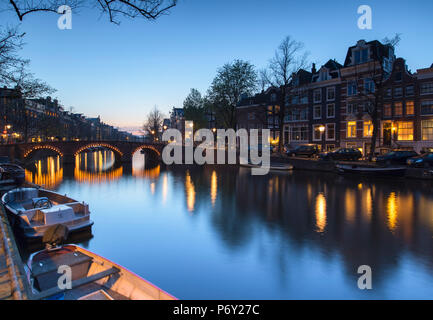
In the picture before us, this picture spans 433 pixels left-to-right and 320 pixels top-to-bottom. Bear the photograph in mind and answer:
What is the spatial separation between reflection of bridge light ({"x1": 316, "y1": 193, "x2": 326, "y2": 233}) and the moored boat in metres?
9.94

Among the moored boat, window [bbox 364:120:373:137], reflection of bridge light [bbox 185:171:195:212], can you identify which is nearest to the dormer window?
window [bbox 364:120:373:137]

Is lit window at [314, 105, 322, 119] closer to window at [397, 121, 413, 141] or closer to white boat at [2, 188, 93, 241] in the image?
window at [397, 121, 413, 141]

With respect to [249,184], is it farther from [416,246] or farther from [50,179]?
[50,179]

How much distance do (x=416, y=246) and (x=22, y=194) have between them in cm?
1965

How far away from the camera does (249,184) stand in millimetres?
28578

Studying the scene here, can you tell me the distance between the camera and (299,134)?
47969 mm

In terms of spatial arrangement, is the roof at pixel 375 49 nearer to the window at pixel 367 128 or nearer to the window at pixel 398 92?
the window at pixel 398 92

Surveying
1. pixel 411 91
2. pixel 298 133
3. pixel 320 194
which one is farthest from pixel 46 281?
pixel 298 133

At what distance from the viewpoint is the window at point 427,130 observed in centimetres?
3312

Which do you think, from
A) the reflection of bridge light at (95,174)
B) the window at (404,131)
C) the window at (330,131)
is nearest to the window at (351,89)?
the window at (330,131)

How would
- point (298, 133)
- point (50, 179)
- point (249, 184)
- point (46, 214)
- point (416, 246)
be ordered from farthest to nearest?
point (298, 133) < point (50, 179) < point (249, 184) < point (46, 214) < point (416, 246)

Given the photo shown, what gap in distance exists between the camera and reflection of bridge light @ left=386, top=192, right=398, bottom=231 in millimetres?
14390

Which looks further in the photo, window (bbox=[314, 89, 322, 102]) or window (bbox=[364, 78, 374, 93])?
window (bbox=[314, 89, 322, 102])

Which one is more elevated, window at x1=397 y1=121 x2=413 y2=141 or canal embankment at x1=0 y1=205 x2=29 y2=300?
window at x1=397 y1=121 x2=413 y2=141
